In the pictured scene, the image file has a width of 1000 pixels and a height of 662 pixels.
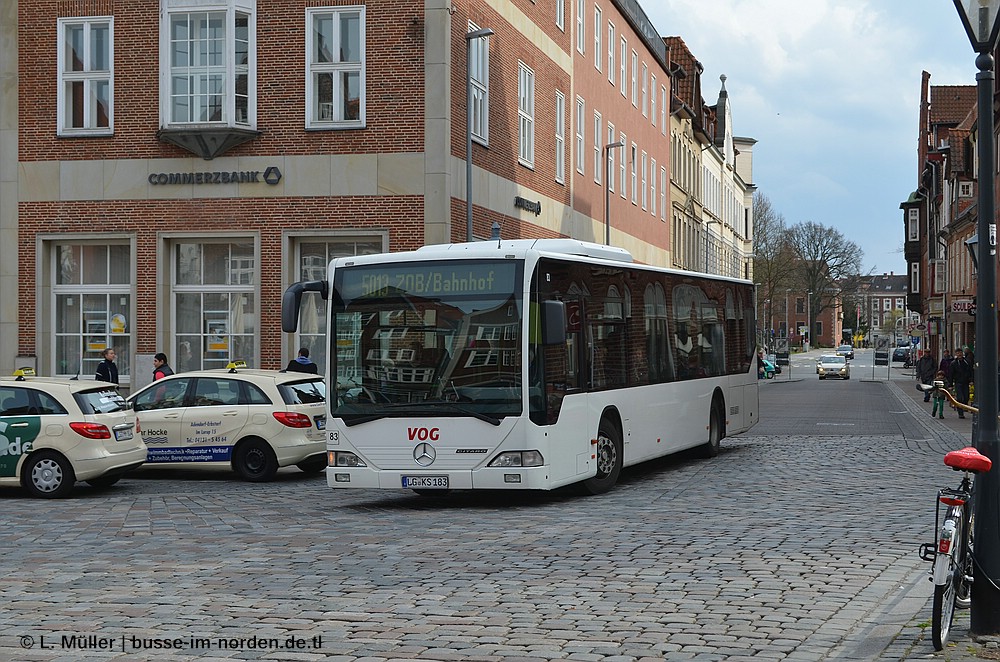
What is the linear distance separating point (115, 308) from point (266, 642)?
2258cm

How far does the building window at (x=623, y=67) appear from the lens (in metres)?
49.2

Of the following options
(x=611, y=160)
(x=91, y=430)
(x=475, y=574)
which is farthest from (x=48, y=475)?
A: (x=611, y=160)

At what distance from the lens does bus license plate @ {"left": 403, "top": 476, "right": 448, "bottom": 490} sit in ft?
46.9

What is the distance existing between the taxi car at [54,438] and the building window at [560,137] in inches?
906

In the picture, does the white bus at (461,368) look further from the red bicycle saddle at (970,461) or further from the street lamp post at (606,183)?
the street lamp post at (606,183)

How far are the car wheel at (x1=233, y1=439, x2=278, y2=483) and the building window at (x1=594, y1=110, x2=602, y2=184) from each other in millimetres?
26670

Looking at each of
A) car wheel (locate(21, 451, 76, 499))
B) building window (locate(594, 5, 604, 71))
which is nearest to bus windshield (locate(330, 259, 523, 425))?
car wheel (locate(21, 451, 76, 499))

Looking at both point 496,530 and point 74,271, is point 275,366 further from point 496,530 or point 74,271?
point 496,530

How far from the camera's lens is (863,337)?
19888 cm

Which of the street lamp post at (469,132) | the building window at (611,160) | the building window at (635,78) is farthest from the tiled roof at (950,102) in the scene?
the street lamp post at (469,132)

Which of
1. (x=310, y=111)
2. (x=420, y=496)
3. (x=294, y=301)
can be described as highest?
(x=310, y=111)

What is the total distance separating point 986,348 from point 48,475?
1207 centimetres

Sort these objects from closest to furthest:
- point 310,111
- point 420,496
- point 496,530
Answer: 1. point 496,530
2. point 420,496
3. point 310,111

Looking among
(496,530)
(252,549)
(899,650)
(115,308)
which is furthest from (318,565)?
(115,308)
